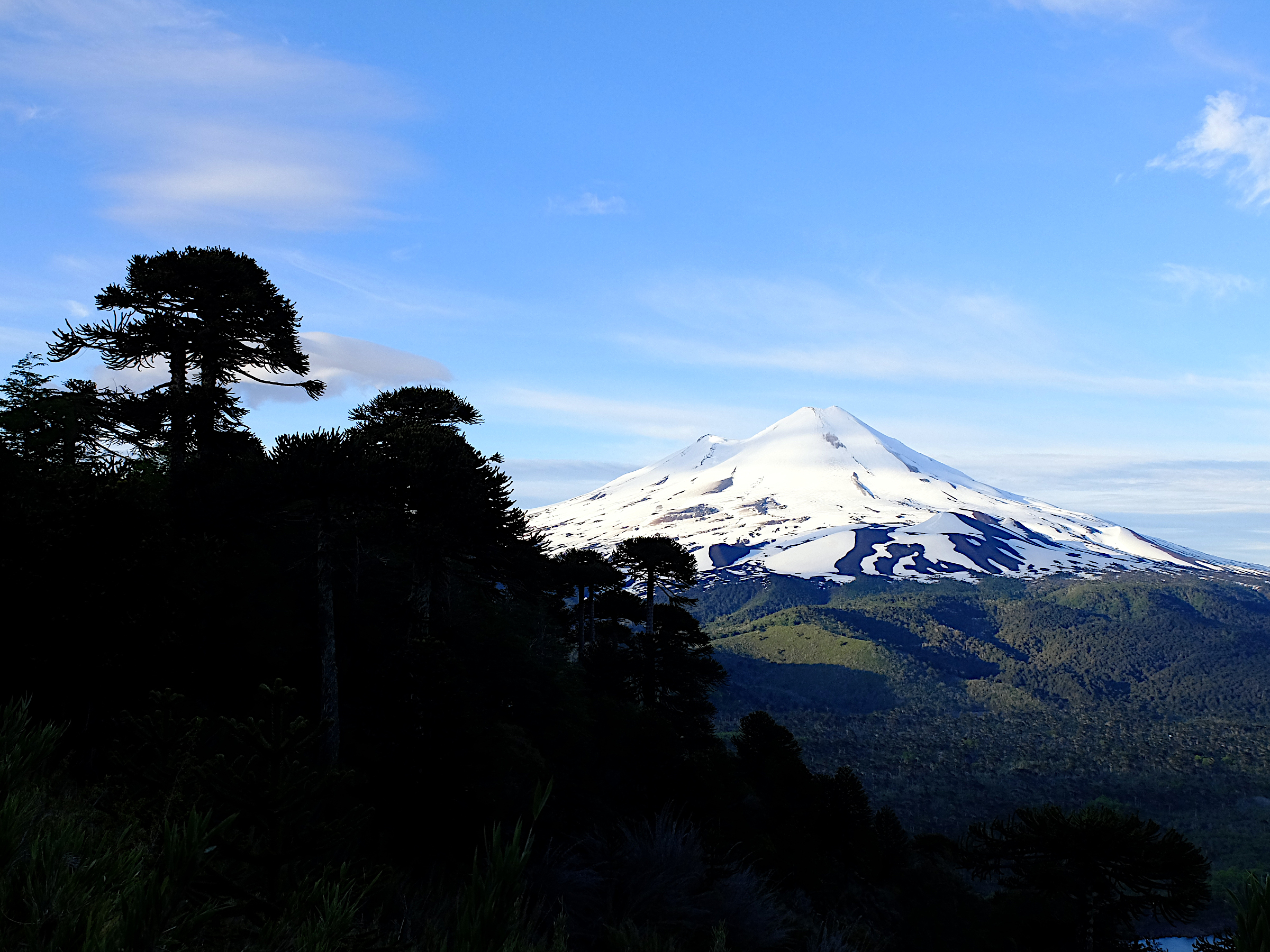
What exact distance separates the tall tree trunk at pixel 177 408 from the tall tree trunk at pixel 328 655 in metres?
8.84

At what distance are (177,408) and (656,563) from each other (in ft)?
73.2

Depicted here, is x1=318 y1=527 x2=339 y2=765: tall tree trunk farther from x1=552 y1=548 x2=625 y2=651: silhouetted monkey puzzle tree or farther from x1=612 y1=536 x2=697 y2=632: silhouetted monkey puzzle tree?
x1=612 y1=536 x2=697 y2=632: silhouetted monkey puzzle tree

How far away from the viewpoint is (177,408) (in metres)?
24.4

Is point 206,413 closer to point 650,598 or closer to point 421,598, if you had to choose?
point 421,598

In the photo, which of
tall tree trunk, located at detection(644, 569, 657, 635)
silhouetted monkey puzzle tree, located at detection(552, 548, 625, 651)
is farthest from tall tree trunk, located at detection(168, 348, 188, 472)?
tall tree trunk, located at detection(644, 569, 657, 635)

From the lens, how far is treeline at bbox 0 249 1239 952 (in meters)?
4.57

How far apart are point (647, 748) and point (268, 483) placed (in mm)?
16426

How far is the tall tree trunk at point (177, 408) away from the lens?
24375 mm

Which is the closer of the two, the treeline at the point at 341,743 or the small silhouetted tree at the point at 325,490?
the treeline at the point at 341,743

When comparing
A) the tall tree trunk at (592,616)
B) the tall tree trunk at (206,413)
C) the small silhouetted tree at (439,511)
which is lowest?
the tall tree trunk at (592,616)

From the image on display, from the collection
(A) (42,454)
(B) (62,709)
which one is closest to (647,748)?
(B) (62,709)

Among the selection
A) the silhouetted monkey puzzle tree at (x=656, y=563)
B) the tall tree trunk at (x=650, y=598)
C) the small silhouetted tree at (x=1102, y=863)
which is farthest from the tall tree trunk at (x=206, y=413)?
the small silhouetted tree at (x=1102, y=863)

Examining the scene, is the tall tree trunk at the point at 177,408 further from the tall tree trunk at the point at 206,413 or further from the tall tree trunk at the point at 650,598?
the tall tree trunk at the point at 650,598

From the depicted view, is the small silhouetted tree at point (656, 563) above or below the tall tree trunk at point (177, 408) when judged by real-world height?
below
